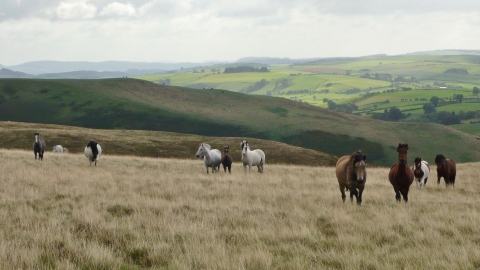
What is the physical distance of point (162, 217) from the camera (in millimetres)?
11852

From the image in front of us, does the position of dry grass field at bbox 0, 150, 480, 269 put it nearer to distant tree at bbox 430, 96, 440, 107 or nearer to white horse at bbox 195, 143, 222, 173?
white horse at bbox 195, 143, 222, 173

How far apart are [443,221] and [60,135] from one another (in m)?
63.4

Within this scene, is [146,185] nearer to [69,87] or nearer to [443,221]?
[443,221]

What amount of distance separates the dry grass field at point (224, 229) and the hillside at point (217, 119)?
84.5 m

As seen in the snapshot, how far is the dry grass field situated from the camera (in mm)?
8062

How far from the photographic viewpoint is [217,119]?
416 feet

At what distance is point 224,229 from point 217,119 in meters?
116

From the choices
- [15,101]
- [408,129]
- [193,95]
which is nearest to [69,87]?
[15,101]

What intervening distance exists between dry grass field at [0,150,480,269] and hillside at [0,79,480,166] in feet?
277

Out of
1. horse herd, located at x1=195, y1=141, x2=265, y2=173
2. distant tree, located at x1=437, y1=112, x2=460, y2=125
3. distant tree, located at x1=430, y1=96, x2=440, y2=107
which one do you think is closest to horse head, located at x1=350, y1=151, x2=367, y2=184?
horse herd, located at x1=195, y1=141, x2=265, y2=173

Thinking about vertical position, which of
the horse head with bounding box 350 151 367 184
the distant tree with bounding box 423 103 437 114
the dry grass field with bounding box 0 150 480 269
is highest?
the horse head with bounding box 350 151 367 184

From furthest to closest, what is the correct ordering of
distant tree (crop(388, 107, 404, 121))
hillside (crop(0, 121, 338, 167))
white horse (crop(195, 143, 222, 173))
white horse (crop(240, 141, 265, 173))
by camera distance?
1. distant tree (crop(388, 107, 404, 121))
2. hillside (crop(0, 121, 338, 167))
3. white horse (crop(240, 141, 265, 173))
4. white horse (crop(195, 143, 222, 173))

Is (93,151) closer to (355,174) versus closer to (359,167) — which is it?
(355,174)

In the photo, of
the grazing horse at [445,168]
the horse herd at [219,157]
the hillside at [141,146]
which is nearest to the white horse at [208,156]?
the horse herd at [219,157]
